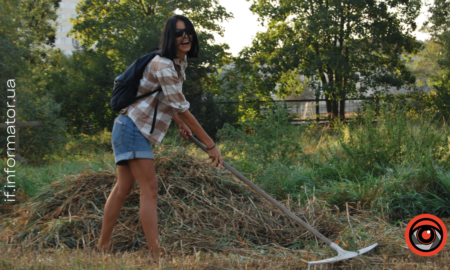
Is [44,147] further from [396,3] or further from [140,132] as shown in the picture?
[396,3]

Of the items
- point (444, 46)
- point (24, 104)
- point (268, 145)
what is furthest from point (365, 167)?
point (444, 46)

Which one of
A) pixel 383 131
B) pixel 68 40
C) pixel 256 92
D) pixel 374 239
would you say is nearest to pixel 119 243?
pixel 374 239

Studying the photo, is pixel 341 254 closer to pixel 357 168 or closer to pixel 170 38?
pixel 170 38

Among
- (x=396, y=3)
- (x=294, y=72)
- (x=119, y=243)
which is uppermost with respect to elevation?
(x=396, y=3)

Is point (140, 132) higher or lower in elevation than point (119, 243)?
higher

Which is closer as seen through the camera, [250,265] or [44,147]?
[250,265]

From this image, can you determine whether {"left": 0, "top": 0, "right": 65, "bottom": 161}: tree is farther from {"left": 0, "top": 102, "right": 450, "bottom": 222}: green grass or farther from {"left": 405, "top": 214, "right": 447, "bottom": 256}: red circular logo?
{"left": 405, "top": 214, "right": 447, "bottom": 256}: red circular logo

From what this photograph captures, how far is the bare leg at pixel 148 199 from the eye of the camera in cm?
288

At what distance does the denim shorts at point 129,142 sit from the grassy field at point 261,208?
0.69 metres

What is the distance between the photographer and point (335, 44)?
1596cm

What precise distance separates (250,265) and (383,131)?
3526 millimetres

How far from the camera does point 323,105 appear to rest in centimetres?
1847

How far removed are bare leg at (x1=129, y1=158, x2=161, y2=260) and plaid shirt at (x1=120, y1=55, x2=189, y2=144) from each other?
212 millimetres

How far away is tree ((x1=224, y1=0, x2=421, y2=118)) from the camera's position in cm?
1520
